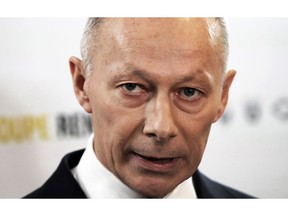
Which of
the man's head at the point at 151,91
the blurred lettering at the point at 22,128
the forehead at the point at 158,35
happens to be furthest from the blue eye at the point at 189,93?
the blurred lettering at the point at 22,128

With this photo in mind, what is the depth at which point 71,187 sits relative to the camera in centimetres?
122

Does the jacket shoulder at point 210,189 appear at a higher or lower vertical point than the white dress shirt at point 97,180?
lower

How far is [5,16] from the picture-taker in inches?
50.9

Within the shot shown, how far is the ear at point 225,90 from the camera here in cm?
125

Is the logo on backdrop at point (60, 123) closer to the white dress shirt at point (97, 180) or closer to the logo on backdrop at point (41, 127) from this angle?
the logo on backdrop at point (41, 127)

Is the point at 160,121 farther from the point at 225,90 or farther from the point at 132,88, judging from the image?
the point at 225,90

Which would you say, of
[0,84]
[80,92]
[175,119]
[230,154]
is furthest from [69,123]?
[230,154]

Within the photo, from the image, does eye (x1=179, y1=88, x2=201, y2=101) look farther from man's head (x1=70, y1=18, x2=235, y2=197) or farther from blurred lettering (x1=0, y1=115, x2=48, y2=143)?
blurred lettering (x1=0, y1=115, x2=48, y2=143)

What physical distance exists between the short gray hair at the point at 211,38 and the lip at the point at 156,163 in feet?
0.88

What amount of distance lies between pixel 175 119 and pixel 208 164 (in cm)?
22

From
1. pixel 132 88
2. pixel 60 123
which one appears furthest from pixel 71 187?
pixel 132 88

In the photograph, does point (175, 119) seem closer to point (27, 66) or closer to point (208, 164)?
point (208, 164)

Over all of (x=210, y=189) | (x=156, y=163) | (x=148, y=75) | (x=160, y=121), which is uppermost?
(x=148, y=75)

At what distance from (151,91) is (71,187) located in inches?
13.2
